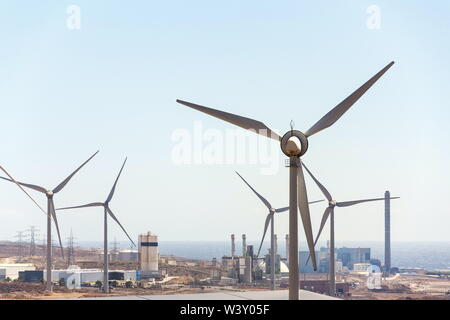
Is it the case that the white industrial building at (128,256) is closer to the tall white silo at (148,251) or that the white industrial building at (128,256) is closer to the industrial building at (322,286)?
the tall white silo at (148,251)

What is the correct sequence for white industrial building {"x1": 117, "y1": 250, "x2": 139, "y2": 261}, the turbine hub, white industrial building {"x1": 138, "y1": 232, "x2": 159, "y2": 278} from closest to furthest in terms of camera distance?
the turbine hub < white industrial building {"x1": 138, "y1": 232, "x2": 159, "y2": 278} < white industrial building {"x1": 117, "y1": 250, "x2": 139, "y2": 261}

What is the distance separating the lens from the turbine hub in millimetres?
34000

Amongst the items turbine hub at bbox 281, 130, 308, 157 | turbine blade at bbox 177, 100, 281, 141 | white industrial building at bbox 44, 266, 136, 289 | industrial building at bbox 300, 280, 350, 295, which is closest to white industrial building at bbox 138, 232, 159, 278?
white industrial building at bbox 44, 266, 136, 289

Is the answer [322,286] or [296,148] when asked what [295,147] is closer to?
[296,148]

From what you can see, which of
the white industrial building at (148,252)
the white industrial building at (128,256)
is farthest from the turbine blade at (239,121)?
the white industrial building at (128,256)

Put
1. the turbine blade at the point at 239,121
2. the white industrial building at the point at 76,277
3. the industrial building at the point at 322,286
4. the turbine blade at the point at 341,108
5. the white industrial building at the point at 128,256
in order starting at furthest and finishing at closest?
the white industrial building at the point at 128,256
the industrial building at the point at 322,286
the white industrial building at the point at 76,277
the turbine blade at the point at 341,108
the turbine blade at the point at 239,121

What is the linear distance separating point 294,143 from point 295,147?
0.23 m

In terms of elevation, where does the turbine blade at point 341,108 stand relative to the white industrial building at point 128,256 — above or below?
above

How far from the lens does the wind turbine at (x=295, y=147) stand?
34.5 meters

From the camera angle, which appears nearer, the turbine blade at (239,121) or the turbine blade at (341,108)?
the turbine blade at (239,121)

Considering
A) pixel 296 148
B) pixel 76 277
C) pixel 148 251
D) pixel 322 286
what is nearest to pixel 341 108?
pixel 296 148

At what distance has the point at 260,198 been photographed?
257 feet

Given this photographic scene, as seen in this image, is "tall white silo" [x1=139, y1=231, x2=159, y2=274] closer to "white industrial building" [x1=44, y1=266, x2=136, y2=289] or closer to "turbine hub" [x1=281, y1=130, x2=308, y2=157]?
"white industrial building" [x1=44, y1=266, x2=136, y2=289]
